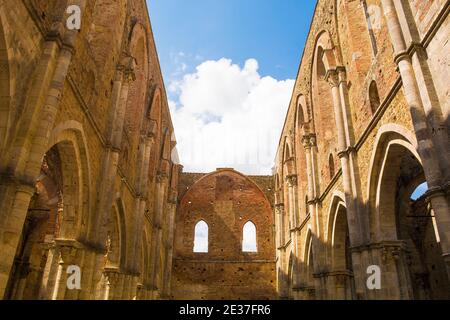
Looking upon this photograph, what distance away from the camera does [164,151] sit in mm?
21609

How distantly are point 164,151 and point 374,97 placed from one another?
13.4 metres

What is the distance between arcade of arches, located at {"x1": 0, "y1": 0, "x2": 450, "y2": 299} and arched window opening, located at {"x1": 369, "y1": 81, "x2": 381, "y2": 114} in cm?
6

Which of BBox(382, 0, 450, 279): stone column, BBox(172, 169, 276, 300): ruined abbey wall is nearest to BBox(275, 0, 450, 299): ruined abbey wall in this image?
BBox(382, 0, 450, 279): stone column

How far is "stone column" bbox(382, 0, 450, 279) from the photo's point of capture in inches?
238

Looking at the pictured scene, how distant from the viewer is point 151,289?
1847 centimetres

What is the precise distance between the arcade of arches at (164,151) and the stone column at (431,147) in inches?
0.9

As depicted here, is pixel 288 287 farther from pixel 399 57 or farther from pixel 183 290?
pixel 399 57

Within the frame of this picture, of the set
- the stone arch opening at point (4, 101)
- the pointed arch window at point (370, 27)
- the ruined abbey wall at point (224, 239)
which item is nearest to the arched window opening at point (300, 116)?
the pointed arch window at point (370, 27)

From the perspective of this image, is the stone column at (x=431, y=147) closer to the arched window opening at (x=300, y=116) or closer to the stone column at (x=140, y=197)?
the stone column at (x=140, y=197)

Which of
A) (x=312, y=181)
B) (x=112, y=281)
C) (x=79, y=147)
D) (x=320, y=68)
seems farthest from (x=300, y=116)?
(x=79, y=147)

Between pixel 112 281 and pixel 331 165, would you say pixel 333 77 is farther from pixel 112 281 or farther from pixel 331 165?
pixel 112 281

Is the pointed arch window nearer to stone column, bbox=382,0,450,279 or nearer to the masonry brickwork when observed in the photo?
stone column, bbox=382,0,450,279

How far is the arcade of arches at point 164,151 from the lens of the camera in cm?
650
